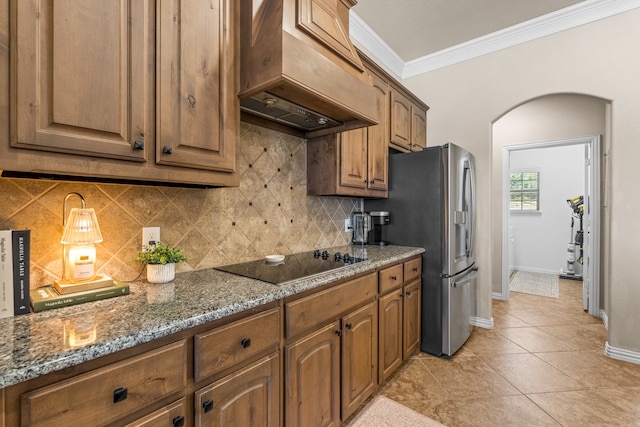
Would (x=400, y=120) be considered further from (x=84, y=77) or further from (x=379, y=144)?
(x=84, y=77)

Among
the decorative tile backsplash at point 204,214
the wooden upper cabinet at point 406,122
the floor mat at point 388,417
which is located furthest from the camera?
the wooden upper cabinet at point 406,122

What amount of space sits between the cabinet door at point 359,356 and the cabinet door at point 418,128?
79.3 inches

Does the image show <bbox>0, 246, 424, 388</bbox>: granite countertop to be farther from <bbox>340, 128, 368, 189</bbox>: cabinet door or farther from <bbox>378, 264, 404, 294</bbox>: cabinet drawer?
<bbox>340, 128, 368, 189</bbox>: cabinet door

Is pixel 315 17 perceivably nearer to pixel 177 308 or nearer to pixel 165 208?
pixel 165 208

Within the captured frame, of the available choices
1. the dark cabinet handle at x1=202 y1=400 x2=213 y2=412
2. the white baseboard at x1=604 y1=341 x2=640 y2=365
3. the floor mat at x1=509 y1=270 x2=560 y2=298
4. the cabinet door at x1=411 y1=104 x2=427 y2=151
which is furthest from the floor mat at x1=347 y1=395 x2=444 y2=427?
the floor mat at x1=509 y1=270 x2=560 y2=298

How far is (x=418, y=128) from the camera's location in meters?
3.31

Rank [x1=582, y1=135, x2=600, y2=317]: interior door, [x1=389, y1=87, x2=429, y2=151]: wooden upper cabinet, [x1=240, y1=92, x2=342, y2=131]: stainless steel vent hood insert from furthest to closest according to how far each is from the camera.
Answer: [x1=582, y1=135, x2=600, y2=317]: interior door → [x1=389, y1=87, x2=429, y2=151]: wooden upper cabinet → [x1=240, y1=92, x2=342, y2=131]: stainless steel vent hood insert

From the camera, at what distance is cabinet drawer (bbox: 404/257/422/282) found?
7.61 feet

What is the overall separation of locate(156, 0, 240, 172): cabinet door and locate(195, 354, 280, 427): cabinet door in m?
0.87

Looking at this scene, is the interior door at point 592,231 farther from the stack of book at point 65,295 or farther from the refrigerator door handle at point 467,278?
the stack of book at point 65,295

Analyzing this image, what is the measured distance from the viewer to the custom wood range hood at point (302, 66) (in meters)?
1.34

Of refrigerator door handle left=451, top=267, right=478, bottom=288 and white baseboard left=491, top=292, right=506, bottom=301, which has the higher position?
refrigerator door handle left=451, top=267, right=478, bottom=288

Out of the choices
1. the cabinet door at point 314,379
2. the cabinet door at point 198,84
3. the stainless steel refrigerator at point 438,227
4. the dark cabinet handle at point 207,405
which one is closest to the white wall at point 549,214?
the stainless steel refrigerator at point 438,227

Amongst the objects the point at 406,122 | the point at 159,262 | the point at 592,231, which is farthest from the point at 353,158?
the point at 592,231
